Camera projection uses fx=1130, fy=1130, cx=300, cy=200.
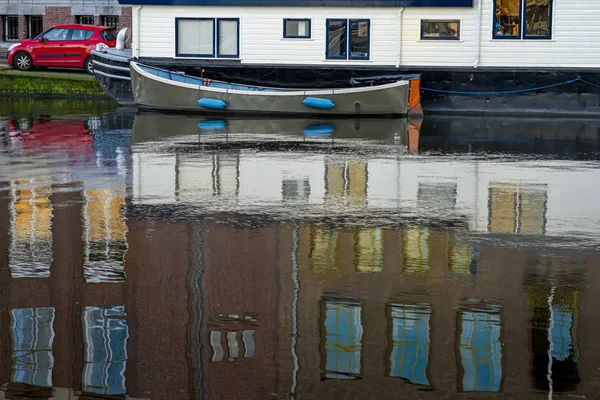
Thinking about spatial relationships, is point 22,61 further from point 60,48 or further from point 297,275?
point 297,275

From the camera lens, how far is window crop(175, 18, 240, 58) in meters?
29.5

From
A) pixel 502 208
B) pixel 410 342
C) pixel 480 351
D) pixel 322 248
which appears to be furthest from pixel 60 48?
pixel 480 351

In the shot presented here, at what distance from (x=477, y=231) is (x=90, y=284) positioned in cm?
451

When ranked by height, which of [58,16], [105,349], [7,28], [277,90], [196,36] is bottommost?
[105,349]

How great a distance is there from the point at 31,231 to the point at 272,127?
530 inches

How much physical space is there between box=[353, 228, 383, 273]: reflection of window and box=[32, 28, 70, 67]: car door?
2767cm

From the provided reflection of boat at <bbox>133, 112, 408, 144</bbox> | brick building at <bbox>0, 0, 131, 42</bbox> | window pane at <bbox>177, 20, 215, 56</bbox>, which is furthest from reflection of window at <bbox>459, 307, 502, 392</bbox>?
brick building at <bbox>0, 0, 131, 42</bbox>

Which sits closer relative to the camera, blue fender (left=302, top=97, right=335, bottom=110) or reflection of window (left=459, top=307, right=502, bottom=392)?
reflection of window (left=459, top=307, right=502, bottom=392)

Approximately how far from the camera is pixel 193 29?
29547mm

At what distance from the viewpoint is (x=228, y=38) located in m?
29.5

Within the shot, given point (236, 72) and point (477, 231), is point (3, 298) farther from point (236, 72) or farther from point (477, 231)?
point (236, 72)

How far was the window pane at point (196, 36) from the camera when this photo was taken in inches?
1162

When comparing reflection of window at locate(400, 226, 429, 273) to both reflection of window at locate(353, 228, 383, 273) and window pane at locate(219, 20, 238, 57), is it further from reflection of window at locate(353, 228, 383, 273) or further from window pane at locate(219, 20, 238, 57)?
window pane at locate(219, 20, 238, 57)

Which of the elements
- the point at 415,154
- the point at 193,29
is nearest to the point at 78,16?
the point at 193,29
